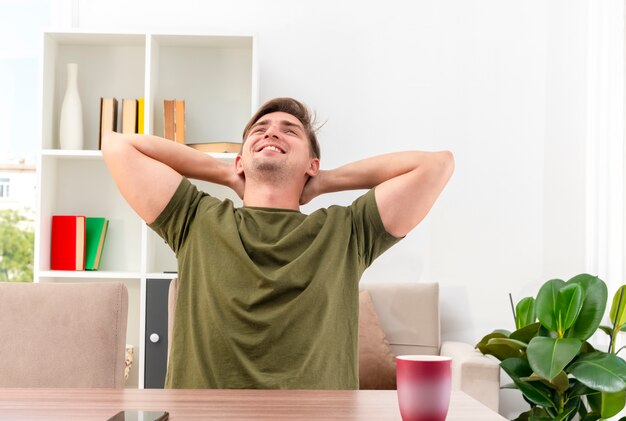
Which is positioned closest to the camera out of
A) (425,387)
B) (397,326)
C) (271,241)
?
(425,387)

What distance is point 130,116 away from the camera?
343 cm

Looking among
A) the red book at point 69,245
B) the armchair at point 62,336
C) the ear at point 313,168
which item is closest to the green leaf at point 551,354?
the ear at point 313,168

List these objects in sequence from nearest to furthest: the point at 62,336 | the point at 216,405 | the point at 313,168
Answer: the point at 216,405
the point at 62,336
the point at 313,168

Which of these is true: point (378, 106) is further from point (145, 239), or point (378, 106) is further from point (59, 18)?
point (59, 18)

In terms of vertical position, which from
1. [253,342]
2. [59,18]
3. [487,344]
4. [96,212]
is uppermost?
[59,18]

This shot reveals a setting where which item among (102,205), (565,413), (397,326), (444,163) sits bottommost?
(565,413)

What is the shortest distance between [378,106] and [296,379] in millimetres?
2285

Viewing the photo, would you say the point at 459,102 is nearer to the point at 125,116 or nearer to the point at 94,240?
the point at 125,116

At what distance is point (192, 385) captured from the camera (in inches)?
65.6

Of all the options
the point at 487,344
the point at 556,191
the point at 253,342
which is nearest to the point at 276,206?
the point at 253,342

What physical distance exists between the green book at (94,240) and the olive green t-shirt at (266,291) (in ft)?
5.43

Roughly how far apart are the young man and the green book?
1.51 metres

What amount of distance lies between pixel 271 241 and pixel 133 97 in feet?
6.77

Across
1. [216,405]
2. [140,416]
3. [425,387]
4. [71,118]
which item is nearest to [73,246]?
[71,118]
